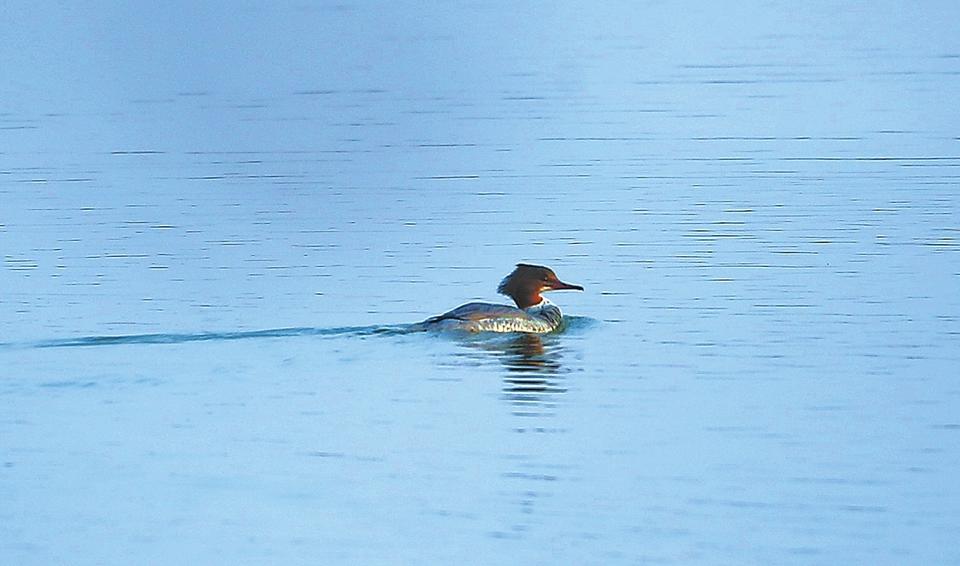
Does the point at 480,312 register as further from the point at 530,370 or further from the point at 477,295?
the point at 477,295

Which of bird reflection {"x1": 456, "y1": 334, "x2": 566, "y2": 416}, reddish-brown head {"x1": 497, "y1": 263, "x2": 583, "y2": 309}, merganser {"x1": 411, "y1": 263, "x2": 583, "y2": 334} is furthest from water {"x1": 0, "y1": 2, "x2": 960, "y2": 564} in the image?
reddish-brown head {"x1": 497, "y1": 263, "x2": 583, "y2": 309}

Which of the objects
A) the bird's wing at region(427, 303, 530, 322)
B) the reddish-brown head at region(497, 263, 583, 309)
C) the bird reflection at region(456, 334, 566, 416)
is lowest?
the bird reflection at region(456, 334, 566, 416)

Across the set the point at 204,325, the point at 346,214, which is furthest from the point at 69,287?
the point at 346,214

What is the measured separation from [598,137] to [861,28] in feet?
27.0

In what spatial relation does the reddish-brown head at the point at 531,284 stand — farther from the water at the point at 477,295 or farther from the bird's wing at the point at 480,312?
the bird's wing at the point at 480,312

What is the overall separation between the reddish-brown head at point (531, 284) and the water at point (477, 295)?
32 cm

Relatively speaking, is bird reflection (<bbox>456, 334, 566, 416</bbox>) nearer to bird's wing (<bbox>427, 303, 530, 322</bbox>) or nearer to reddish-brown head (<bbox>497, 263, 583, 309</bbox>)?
bird's wing (<bbox>427, 303, 530, 322</bbox>)

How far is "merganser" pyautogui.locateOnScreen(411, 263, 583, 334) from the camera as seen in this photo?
1348 centimetres

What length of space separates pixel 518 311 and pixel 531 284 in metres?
0.58

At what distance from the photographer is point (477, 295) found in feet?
48.8

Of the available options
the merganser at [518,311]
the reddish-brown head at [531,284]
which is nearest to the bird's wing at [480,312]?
the merganser at [518,311]

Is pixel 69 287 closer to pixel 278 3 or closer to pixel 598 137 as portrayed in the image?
pixel 598 137

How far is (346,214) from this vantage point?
1756 cm

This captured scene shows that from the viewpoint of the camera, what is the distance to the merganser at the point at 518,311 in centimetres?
1348
